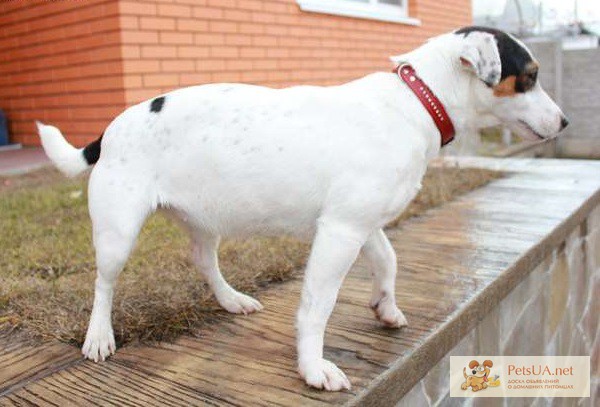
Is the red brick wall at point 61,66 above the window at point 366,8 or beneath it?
beneath

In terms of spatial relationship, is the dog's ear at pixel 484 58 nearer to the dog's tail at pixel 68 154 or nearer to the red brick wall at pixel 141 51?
the dog's tail at pixel 68 154

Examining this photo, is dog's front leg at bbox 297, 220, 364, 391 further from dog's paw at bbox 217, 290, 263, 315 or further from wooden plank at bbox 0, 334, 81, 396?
wooden plank at bbox 0, 334, 81, 396

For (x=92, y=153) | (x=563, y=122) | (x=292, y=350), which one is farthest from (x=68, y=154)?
(x=563, y=122)

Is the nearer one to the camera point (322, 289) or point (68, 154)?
point (322, 289)

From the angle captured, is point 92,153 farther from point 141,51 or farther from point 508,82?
point 141,51

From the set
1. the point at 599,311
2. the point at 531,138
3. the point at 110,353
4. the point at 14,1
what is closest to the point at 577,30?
the point at 599,311

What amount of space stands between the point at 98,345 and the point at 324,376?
0.81 metres

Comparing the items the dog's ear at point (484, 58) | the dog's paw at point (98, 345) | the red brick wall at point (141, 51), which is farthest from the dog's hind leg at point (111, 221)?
the red brick wall at point (141, 51)

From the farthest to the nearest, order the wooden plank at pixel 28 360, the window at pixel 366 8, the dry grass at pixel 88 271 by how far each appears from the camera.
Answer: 1. the window at pixel 366 8
2. the dry grass at pixel 88 271
3. the wooden plank at pixel 28 360

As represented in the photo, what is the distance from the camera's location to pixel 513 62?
2.03 m

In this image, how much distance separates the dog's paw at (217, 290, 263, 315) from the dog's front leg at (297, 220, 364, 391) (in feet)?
2.18

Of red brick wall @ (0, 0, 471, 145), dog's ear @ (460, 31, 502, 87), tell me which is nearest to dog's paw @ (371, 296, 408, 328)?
dog's ear @ (460, 31, 502, 87)

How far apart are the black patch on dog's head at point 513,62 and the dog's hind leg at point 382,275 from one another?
0.68m

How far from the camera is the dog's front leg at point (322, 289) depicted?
1818 mm
